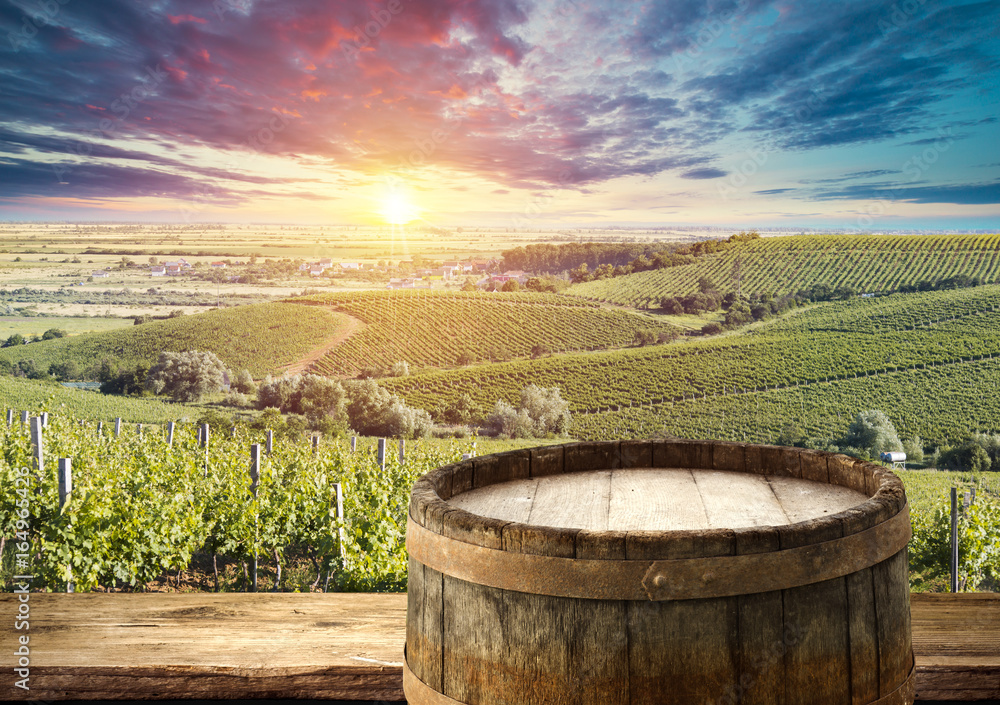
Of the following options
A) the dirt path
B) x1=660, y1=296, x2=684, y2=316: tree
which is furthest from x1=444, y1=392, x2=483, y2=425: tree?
x1=660, y1=296, x2=684, y2=316: tree

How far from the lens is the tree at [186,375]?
46.3 feet

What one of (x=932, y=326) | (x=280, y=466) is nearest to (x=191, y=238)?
(x=280, y=466)

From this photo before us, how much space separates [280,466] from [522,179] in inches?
391

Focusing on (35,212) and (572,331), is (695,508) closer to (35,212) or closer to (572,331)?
(35,212)

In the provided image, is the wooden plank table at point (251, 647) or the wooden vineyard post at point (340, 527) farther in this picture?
the wooden vineyard post at point (340, 527)

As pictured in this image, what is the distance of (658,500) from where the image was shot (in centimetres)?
112

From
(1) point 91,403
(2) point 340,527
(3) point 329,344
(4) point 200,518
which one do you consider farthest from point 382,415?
(2) point 340,527

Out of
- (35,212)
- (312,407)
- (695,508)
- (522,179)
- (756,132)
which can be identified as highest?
(756,132)

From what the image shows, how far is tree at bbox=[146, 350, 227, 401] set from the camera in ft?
46.3

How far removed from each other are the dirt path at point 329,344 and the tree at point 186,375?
1425 millimetres

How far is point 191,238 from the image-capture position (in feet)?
51.6

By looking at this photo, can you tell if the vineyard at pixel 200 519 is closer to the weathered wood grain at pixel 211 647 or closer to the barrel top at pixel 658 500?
A: the weathered wood grain at pixel 211 647

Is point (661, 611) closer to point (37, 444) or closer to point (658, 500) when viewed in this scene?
point (658, 500)

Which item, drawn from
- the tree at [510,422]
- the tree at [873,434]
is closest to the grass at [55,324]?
the tree at [510,422]
